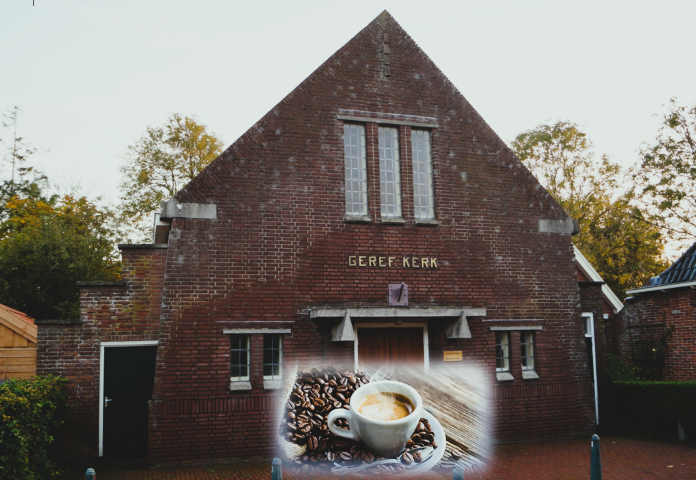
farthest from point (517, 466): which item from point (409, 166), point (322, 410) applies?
point (409, 166)

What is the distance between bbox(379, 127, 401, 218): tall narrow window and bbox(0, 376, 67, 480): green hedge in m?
7.29

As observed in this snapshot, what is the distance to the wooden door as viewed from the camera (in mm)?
12594

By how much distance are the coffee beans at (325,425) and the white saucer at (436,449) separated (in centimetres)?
11

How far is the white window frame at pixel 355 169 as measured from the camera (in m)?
13.1

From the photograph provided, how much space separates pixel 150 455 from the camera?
1106cm

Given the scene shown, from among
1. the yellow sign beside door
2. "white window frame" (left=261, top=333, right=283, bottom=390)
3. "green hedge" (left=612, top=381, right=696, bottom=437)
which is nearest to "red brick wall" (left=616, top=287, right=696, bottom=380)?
"green hedge" (left=612, top=381, right=696, bottom=437)

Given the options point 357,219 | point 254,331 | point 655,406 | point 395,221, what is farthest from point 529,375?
point 254,331

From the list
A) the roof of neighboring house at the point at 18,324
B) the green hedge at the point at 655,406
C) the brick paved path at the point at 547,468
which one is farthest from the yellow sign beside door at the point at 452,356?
the roof of neighboring house at the point at 18,324

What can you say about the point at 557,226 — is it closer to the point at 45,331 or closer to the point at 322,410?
the point at 322,410

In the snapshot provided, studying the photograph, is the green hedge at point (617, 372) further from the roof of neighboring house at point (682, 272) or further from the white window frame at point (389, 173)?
the white window frame at point (389, 173)

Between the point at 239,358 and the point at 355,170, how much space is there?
464 cm

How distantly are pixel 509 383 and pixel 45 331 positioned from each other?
9630 mm

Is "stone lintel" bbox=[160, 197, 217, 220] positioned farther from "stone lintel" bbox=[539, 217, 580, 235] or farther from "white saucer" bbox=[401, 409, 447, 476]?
"stone lintel" bbox=[539, 217, 580, 235]

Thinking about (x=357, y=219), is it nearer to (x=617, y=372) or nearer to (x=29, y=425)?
(x=29, y=425)
